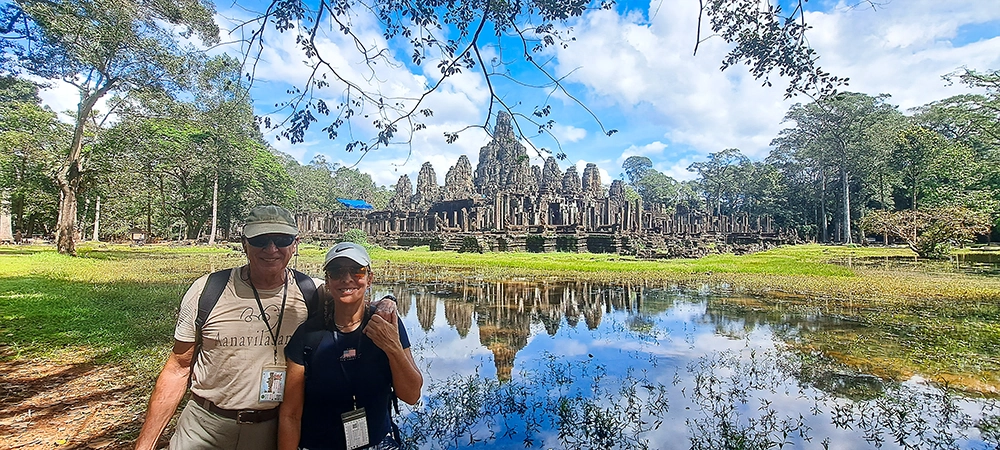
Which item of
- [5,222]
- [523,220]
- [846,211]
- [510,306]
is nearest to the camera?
[510,306]

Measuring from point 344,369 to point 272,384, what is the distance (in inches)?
13.1

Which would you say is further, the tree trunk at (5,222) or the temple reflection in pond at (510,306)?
the tree trunk at (5,222)

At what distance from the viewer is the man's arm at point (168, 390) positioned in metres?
1.80

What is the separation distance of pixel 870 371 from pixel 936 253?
70.0 ft

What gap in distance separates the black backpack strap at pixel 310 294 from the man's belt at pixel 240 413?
413 millimetres

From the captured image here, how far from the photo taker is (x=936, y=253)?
20297 mm

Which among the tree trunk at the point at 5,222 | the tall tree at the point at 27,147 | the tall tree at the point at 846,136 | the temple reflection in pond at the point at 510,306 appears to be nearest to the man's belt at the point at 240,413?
the temple reflection in pond at the point at 510,306

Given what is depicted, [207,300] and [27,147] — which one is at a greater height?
[27,147]

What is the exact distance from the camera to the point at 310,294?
1896mm

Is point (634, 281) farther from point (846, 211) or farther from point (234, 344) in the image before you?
point (846, 211)

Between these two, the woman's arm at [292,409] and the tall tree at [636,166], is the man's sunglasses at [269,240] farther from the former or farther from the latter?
the tall tree at [636,166]

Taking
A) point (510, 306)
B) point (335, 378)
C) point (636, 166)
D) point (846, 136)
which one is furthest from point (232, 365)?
point (636, 166)

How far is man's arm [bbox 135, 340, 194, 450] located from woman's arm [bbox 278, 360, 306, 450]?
0.42 m

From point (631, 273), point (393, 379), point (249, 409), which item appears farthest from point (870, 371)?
point (631, 273)
